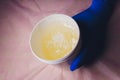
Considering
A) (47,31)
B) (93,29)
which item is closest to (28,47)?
(47,31)

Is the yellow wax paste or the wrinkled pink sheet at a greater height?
the yellow wax paste

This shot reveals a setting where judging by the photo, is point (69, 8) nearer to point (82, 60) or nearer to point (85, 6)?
point (85, 6)

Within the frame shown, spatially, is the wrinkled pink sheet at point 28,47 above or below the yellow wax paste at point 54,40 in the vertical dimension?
below

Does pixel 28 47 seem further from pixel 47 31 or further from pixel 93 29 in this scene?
pixel 93 29
